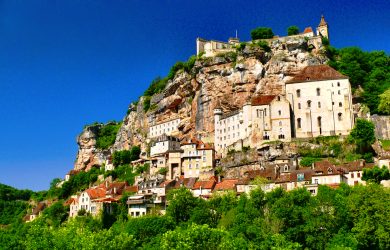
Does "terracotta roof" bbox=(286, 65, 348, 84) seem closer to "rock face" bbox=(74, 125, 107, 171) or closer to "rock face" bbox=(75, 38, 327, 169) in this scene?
"rock face" bbox=(75, 38, 327, 169)

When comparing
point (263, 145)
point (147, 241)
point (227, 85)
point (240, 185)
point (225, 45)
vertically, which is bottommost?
point (147, 241)

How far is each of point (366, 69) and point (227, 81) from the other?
27.3 meters

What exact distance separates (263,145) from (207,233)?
3667 cm

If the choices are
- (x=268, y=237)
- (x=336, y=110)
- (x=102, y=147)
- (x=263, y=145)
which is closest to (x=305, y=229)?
(x=268, y=237)

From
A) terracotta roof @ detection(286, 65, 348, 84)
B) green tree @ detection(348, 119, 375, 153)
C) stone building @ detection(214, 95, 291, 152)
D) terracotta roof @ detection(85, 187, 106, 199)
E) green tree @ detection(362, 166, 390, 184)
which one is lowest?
terracotta roof @ detection(85, 187, 106, 199)

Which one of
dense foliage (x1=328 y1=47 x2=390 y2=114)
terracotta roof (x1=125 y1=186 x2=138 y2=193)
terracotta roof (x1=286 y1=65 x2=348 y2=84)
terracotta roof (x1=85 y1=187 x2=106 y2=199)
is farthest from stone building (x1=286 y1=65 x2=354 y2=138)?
terracotta roof (x1=85 y1=187 x2=106 y2=199)

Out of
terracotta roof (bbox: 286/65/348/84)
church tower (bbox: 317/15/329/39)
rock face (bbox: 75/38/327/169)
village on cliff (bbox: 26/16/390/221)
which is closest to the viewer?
village on cliff (bbox: 26/16/390/221)

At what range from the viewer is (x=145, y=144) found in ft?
A: 345

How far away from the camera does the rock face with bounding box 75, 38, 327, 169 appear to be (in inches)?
3588

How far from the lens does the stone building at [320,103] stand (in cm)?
8100

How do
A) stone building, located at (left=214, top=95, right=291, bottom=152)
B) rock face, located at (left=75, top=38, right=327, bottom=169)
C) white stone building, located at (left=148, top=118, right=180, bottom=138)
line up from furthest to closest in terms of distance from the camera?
white stone building, located at (left=148, top=118, right=180, bottom=138) → rock face, located at (left=75, top=38, right=327, bottom=169) → stone building, located at (left=214, top=95, right=291, bottom=152)

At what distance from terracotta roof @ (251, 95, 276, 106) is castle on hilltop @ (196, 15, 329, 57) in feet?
51.6

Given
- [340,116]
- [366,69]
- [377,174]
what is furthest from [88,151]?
[377,174]

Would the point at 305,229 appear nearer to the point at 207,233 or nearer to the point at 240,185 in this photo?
the point at 207,233
